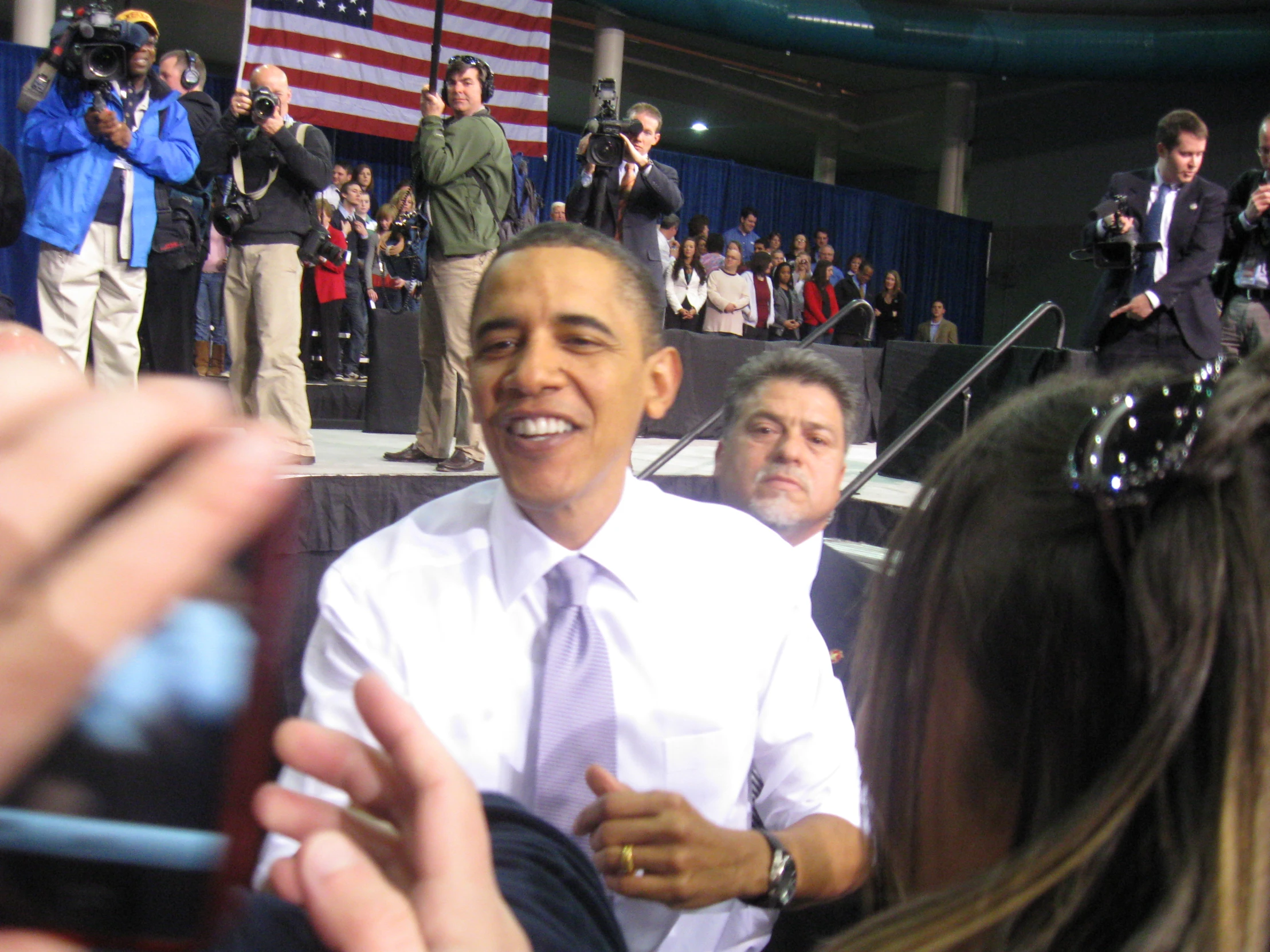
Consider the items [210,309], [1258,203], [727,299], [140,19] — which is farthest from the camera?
[727,299]

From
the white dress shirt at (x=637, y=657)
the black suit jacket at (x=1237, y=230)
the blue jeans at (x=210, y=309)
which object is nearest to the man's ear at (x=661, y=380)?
the white dress shirt at (x=637, y=657)

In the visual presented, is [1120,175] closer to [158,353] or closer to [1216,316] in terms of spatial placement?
[1216,316]

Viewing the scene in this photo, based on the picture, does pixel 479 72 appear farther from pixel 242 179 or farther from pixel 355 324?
pixel 355 324

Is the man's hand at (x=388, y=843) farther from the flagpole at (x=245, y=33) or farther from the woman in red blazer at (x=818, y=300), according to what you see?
the woman in red blazer at (x=818, y=300)

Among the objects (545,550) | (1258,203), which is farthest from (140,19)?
(1258,203)

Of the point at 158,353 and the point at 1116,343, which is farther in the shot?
the point at 158,353

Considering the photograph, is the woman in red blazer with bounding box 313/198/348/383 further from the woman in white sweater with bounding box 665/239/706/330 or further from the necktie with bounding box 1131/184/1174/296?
the necktie with bounding box 1131/184/1174/296

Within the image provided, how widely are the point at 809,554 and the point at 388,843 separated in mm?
2106

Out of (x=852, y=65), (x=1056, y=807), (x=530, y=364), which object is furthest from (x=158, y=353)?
(x=852, y=65)

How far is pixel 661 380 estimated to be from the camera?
1.54 metres

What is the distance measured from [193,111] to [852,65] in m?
11.0

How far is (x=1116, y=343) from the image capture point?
152 inches

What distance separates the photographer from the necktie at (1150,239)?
12.1 feet

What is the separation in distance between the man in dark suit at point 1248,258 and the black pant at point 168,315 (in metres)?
3.92
